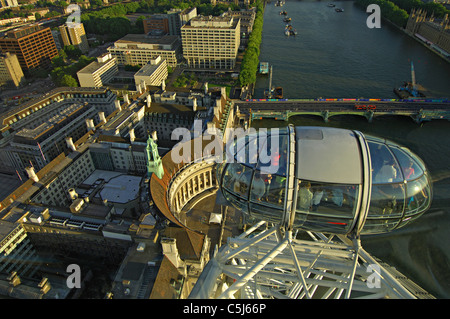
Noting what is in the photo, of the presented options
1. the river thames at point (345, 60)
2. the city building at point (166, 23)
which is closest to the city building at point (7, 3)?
the city building at point (166, 23)

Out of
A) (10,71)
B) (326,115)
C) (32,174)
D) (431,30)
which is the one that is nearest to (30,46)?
(10,71)

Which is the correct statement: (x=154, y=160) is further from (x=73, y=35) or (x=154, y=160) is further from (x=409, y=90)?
(x=73, y=35)

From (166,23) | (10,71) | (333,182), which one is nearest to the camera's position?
(333,182)

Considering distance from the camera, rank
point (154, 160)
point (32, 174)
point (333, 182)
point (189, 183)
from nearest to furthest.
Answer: point (333, 182) → point (154, 160) → point (32, 174) → point (189, 183)

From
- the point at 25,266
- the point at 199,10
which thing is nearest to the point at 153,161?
the point at 25,266

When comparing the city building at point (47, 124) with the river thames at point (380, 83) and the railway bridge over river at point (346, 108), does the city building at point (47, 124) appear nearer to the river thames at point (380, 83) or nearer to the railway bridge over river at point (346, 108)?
the railway bridge over river at point (346, 108)

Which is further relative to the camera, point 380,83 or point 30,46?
point 30,46

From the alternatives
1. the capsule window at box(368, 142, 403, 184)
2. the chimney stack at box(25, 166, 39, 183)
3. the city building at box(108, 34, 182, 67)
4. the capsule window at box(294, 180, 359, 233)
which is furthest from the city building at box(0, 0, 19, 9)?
the capsule window at box(368, 142, 403, 184)
